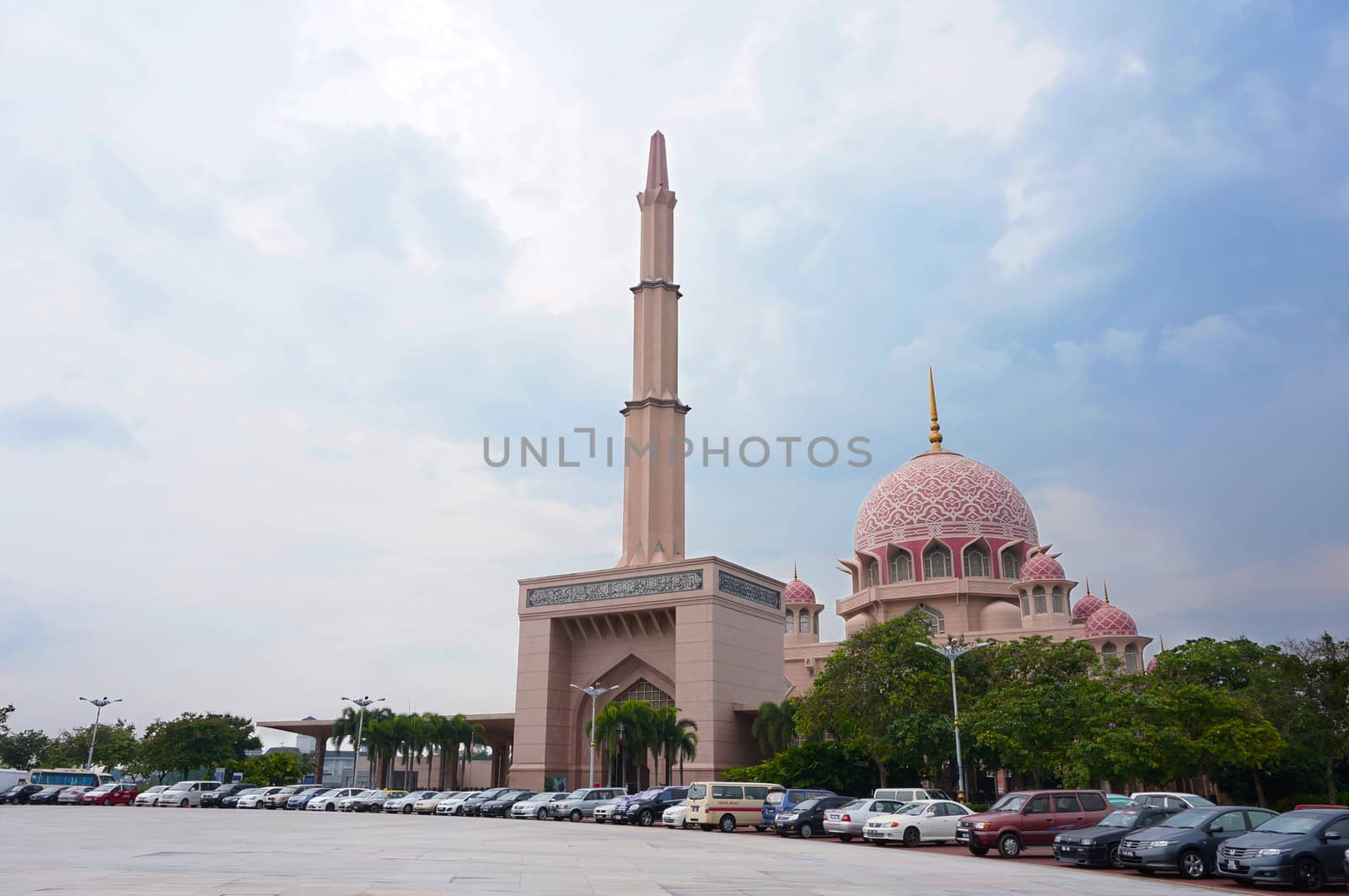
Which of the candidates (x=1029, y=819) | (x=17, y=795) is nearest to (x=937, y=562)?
(x=1029, y=819)

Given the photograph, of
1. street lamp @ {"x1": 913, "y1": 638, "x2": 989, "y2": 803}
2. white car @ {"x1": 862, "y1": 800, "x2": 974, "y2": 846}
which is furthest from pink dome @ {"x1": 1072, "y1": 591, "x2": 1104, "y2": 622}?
white car @ {"x1": 862, "y1": 800, "x2": 974, "y2": 846}

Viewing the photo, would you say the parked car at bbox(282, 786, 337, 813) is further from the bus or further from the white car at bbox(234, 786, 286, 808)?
the bus

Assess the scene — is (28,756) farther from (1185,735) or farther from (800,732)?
(1185,735)

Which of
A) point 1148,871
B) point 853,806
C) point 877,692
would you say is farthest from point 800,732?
point 1148,871

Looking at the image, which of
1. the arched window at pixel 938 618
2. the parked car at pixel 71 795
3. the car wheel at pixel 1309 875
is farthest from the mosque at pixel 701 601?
the car wheel at pixel 1309 875

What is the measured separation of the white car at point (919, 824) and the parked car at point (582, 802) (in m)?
13.0

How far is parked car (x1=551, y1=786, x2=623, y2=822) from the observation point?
34.4 m

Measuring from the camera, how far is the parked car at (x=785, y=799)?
27578mm

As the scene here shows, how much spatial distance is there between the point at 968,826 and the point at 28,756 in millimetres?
75612

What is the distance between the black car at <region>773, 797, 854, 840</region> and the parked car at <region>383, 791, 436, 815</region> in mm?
19171

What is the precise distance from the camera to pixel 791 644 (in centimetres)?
6241

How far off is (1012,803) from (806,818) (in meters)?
6.74

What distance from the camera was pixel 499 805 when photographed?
38125mm

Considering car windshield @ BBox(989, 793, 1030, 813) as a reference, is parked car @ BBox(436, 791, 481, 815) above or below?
below
